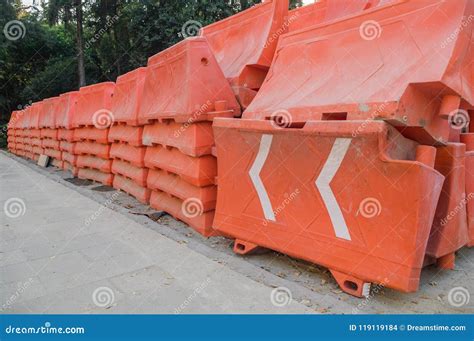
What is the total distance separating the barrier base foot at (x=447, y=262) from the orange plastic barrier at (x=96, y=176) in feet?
19.1

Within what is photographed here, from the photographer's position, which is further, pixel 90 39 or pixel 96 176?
pixel 90 39

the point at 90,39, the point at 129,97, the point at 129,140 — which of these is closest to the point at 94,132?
the point at 129,97

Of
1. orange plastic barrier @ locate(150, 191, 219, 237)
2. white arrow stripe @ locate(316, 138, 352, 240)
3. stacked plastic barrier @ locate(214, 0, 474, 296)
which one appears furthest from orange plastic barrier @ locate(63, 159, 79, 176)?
white arrow stripe @ locate(316, 138, 352, 240)

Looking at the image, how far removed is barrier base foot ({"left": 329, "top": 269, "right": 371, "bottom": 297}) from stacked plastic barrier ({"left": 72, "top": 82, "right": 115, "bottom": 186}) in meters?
5.32

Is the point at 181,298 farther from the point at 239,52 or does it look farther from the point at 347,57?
the point at 239,52

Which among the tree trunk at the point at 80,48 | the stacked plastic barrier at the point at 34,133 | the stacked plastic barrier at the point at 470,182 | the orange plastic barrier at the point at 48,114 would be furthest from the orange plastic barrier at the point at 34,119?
the stacked plastic barrier at the point at 470,182

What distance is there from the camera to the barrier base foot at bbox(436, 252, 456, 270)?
319cm

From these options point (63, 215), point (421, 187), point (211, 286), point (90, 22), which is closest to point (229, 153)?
point (211, 286)

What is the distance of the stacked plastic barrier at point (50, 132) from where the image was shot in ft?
34.0

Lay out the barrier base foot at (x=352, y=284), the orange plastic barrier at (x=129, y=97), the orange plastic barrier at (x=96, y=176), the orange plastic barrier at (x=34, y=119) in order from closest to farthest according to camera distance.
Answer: the barrier base foot at (x=352, y=284)
the orange plastic barrier at (x=129, y=97)
the orange plastic barrier at (x=96, y=176)
the orange plastic barrier at (x=34, y=119)

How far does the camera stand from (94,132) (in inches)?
301

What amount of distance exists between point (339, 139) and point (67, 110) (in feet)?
26.8

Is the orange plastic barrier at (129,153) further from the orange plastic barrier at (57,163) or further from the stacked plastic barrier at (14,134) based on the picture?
the stacked plastic barrier at (14,134)

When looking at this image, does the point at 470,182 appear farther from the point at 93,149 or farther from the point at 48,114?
the point at 48,114
